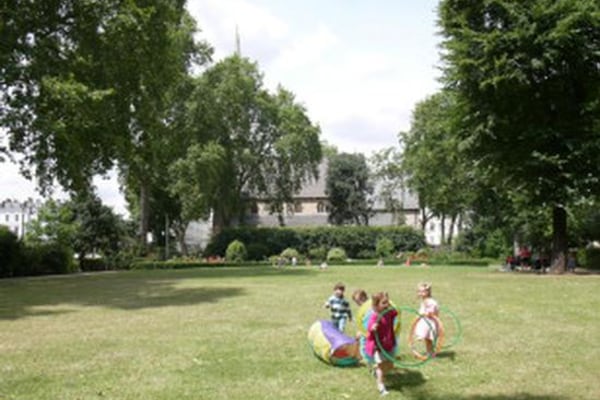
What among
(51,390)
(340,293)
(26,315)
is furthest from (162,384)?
(26,315)

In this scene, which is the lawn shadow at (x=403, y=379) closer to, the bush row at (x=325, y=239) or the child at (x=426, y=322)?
the child at (x=426, y=322)

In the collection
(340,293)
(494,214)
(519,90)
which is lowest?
(340,293)

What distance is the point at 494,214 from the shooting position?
60.2 m

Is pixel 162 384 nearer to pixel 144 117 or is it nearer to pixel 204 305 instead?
pixel 204 305

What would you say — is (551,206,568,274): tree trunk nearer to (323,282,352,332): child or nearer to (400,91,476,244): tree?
(323,282,352,332): child

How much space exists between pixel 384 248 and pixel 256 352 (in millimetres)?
51697

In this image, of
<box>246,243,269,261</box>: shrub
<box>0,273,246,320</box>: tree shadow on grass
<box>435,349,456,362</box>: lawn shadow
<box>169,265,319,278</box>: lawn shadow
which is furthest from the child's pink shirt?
<box>246,243,269,261</box>: shrub

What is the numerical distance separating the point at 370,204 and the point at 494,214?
30787mm

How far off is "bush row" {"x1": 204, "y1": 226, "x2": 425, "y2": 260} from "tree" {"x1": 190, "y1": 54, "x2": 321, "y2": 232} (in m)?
4.48

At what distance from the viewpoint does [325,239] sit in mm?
64000

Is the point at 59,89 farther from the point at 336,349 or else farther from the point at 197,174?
the point at 197,174

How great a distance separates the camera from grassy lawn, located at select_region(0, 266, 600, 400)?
8.16 m

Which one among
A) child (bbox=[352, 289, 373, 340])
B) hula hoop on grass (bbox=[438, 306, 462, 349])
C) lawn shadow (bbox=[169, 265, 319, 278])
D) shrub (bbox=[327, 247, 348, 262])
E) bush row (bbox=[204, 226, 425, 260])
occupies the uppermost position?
bush row (bbox=[204, 226, 425, 260])

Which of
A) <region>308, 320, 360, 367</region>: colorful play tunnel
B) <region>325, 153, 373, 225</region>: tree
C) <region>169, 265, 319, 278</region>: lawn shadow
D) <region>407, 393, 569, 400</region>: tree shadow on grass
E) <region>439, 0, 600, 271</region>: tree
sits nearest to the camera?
<region>407, 393, 569, 400</region>: tree shadow on grass
